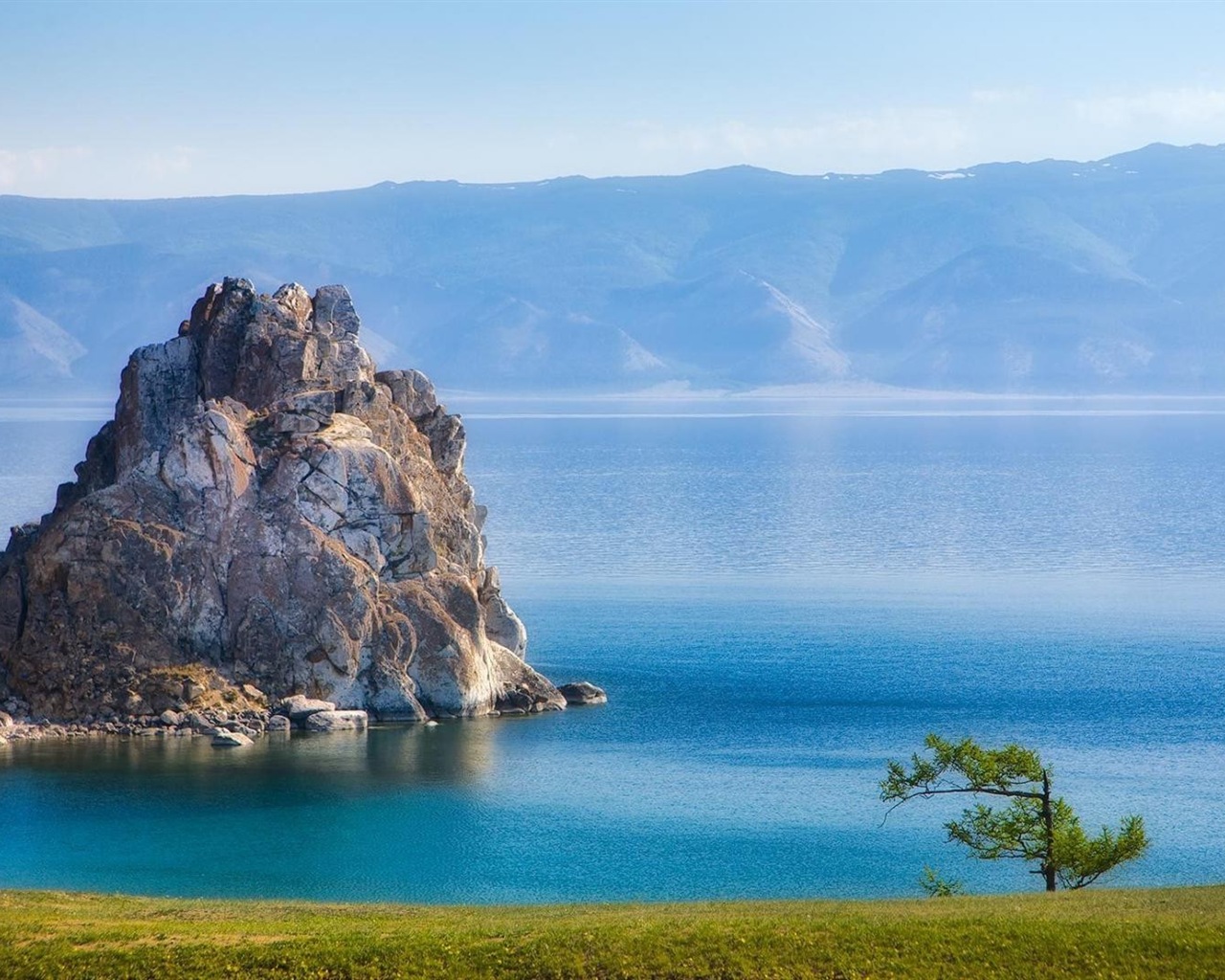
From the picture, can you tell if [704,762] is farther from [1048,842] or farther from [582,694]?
[1048,842]

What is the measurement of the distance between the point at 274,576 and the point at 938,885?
3624 centimetres

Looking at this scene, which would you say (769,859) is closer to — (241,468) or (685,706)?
(685,706)

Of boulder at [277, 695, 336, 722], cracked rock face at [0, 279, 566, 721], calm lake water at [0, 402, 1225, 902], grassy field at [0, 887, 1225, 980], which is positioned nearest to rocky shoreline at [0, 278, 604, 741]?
cracked rock face at [0, 279, 566, 721]

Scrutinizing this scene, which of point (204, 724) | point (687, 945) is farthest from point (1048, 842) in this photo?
point (204, 724)

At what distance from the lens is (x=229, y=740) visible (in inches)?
2955

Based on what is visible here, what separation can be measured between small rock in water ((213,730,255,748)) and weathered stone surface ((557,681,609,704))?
1608cm

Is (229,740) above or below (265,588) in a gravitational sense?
below

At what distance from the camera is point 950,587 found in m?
123

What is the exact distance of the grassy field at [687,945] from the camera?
39.7 metres

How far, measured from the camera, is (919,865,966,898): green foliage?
5203 centimetres

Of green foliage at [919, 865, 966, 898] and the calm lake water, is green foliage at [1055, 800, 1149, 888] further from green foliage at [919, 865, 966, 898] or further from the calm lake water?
the calm lake water

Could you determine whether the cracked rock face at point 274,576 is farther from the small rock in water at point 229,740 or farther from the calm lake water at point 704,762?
the calm lake water at point 704,762

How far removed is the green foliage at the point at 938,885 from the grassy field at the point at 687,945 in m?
6.81

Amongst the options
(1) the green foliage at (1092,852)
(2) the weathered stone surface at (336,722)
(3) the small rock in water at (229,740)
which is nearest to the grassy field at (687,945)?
(1) the green foliage at (1092,852)
